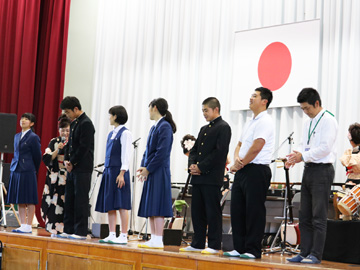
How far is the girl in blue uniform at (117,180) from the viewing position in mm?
5172

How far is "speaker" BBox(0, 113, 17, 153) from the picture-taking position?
710cm

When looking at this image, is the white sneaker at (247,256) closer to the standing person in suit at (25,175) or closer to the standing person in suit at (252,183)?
the standing person in suit at (252,183)

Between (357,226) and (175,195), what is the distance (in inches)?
135

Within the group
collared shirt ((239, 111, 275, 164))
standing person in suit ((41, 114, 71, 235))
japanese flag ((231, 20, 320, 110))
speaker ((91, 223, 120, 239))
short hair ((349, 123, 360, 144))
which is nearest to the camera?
collared shirt ((239, 111, 275, 164))

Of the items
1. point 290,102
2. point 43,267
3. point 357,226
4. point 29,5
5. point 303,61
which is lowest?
point 43,267

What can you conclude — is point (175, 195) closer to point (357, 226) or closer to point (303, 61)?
point (303, 61)

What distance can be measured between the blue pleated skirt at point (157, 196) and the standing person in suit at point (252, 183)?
815 mm

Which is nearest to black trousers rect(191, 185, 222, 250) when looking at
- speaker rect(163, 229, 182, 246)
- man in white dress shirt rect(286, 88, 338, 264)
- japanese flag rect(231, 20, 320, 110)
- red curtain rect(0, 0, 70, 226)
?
man in white dress shirt rect(286, 88, 338, 264)

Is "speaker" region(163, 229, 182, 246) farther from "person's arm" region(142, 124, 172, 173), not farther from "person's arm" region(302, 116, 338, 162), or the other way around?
"person's arm" region(302, 116, 338, 162)

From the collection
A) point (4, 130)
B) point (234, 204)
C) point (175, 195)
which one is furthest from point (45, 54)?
point (234, 204)

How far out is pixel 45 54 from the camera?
1023cm

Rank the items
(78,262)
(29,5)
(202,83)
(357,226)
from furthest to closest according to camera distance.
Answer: (29,5), (202,83), (78,262), (357,226)

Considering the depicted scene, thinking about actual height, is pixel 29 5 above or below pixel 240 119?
above

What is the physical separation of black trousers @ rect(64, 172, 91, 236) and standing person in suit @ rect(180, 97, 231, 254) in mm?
1335
